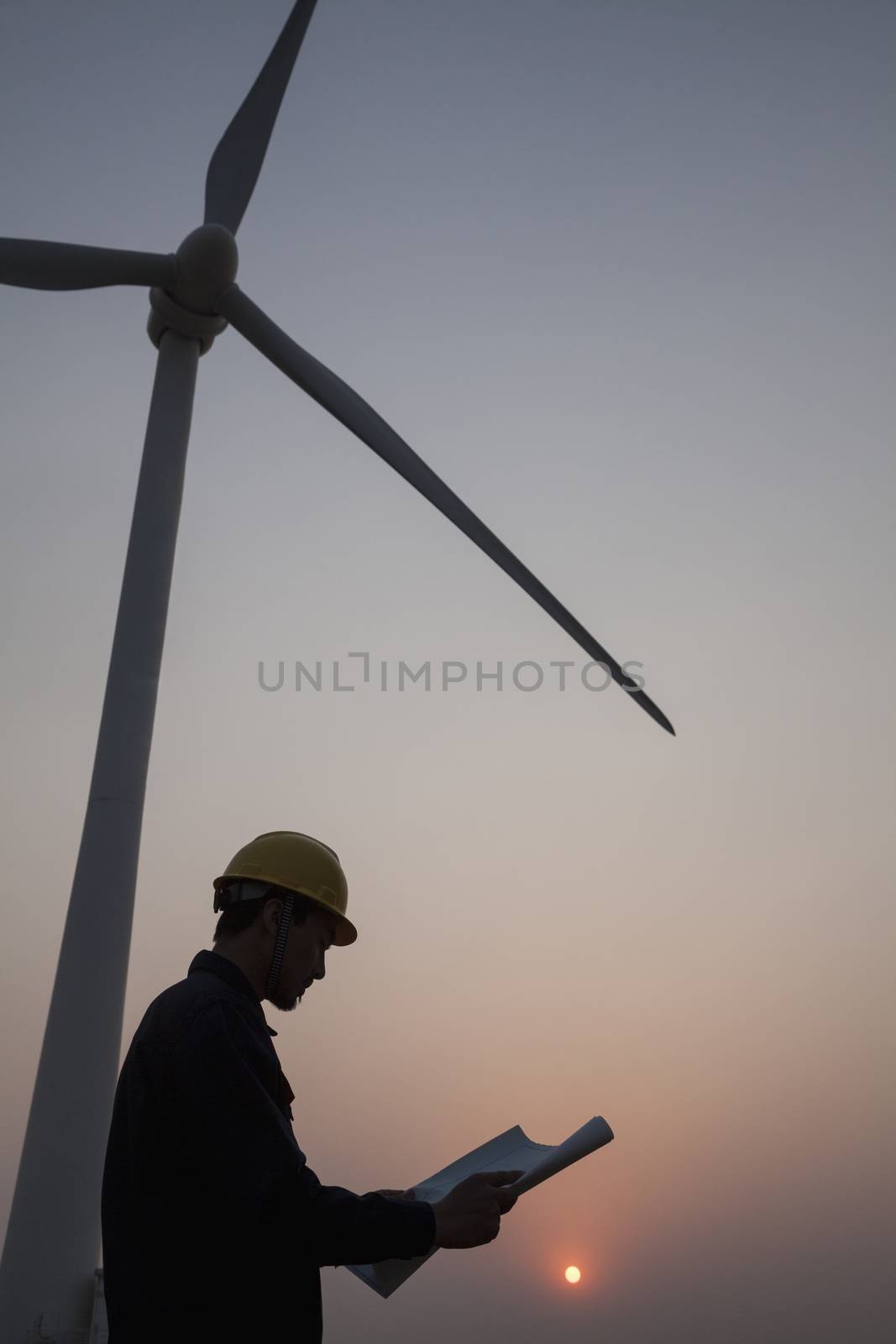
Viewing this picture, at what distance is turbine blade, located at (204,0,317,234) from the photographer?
749 inches

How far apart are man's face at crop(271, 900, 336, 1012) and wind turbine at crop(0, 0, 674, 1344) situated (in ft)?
31.4

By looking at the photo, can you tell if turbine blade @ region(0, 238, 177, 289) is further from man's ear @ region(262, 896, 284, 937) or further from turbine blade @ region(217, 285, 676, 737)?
man's ear @ region(262, 896, 284, 937)

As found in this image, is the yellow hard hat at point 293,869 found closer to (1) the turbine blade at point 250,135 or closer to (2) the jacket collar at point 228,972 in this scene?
(2) the jacket collar at point 228,972

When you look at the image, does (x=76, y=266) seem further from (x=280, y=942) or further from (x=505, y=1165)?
(x=505, y=1165)

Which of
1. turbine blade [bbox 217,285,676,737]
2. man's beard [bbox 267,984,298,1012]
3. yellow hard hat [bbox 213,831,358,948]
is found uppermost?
turbine blade [bbox 217,285,676,737]

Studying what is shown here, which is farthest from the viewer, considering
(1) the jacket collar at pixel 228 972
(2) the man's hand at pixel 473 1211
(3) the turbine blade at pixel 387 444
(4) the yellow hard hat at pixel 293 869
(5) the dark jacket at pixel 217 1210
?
(3) the turbine blade at pixel 387 444

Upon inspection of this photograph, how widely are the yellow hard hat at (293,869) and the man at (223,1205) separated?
79cm

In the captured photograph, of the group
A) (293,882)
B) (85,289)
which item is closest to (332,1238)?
(293,882)

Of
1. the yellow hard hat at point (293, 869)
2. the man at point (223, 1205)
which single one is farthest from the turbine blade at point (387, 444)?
the man at point (223, 1205)

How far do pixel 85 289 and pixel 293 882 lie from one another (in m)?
14.9

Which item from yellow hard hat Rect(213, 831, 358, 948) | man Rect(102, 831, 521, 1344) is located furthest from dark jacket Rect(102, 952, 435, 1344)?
yellow hard hat Rect(213, 831, 358, 948)

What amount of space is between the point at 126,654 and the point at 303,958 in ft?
37.1

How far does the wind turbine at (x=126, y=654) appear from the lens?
13039 mm

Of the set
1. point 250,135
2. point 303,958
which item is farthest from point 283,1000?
point 250,135
